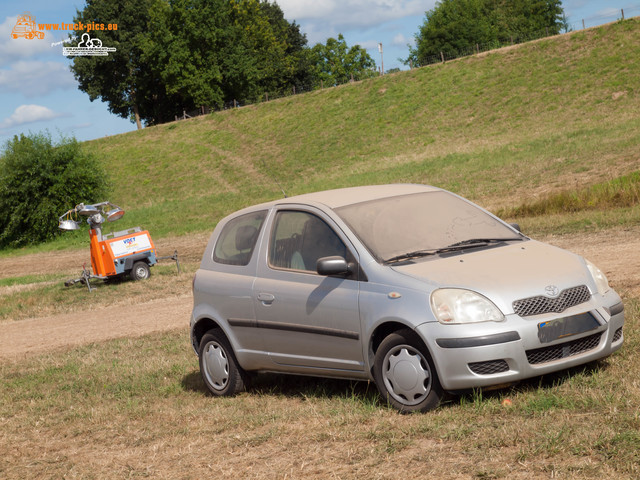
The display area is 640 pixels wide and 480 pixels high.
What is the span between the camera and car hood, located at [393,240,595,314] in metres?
5.49

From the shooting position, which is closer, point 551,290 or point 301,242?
point 551,290

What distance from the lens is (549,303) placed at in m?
5.52

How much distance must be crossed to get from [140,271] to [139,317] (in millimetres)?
6939

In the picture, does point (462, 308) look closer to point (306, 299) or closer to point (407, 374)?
point (407, 374)

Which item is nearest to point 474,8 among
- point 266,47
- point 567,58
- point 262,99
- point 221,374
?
point 266,47

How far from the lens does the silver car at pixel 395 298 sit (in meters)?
5.44

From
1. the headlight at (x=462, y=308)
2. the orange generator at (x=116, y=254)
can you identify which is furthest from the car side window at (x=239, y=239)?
the orange generator at (x=116, y=254)

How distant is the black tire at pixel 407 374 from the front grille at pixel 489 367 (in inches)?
11.4

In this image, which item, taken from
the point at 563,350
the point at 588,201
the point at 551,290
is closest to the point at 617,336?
the point at 563,350

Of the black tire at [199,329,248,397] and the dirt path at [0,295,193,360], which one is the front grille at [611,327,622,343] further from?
the dirt path at [0,295,193,360]

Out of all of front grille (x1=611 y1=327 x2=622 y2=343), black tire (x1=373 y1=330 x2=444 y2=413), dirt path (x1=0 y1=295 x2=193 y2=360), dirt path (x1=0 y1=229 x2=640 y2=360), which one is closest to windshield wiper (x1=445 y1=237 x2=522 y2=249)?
black tire (x1=373 y1=330 x2=444 y2=413)

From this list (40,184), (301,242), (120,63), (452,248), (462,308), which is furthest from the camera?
(120,63)

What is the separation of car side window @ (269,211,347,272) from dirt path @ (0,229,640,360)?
178 inches

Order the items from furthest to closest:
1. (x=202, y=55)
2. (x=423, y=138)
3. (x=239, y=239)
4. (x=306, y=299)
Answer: (x=202, y=55) → (x=423, y=138) → (x=239, y=239) → (x=306, y=299)
